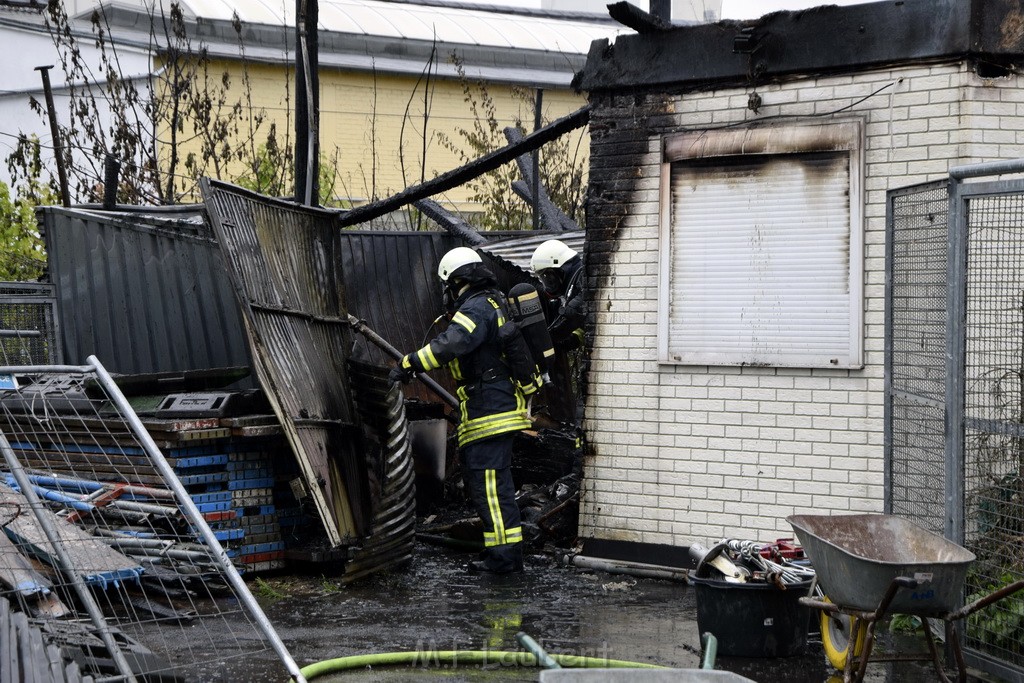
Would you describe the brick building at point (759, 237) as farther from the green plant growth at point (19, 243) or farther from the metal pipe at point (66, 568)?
the green plant growth at point (19, 243)

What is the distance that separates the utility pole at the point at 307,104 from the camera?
32.5ft

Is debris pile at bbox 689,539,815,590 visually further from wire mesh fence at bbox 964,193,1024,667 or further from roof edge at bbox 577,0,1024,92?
roof edge at bbox 577,0,1024,92

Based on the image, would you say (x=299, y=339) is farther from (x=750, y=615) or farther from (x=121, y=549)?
(x=750, y=615)

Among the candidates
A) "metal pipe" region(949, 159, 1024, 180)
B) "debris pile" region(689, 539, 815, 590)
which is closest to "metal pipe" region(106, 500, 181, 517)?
"debris pile" region(689, 539, 815, 590)

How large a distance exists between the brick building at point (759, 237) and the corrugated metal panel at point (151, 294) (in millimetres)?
3267

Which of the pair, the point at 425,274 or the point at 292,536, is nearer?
the point at 292,536

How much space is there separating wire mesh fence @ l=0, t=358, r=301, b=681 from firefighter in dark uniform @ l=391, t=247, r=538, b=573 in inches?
60.1

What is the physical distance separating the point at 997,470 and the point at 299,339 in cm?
461

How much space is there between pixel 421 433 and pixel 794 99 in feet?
12.8

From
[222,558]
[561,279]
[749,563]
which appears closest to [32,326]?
[561,279]

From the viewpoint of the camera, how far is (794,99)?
7.52 meters

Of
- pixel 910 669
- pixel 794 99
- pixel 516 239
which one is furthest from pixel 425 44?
pixel 910 669

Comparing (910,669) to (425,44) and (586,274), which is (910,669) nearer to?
(586,274)

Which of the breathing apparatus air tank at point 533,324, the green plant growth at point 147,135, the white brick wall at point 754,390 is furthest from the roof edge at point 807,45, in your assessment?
the green plant growth at point 147,135
